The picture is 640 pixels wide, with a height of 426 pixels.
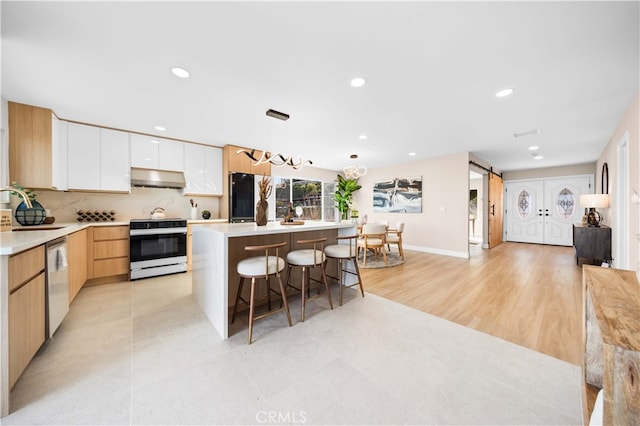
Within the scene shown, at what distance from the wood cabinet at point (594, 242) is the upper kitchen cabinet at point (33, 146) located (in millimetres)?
8445

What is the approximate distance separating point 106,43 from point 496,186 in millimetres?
8756

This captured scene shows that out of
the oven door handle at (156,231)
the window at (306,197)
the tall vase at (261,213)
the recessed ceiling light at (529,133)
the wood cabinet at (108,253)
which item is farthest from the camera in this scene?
the window at (306,197)

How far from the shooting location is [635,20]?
61.2 inches

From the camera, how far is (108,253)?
3371 millimetres

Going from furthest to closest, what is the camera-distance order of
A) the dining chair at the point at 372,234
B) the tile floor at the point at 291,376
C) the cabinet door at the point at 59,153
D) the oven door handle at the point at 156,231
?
the dining chair at the point at 372,234, the oven door handle at the point at 156,231, the cabinet door at the point at 59,153, the tile floor at the point at 291,376

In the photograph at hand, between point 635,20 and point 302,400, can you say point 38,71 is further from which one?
point 635,20

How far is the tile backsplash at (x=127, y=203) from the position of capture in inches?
137

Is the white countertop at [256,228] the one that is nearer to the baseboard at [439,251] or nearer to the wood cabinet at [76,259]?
the wood cabinet at [76,259]

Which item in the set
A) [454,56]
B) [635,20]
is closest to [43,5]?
[454,56]

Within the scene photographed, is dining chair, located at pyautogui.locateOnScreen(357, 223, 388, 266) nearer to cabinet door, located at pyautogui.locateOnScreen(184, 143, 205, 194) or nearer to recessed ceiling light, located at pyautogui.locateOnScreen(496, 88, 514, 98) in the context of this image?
recessed ceiling light, located at pyautogui.locateOnScreen(496, 88, 514, 98)

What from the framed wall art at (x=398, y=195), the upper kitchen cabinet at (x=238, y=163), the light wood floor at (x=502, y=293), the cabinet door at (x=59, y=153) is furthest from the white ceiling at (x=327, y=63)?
the framed wall art at (x=398, y=195)

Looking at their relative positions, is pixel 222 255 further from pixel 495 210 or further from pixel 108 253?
pixel 495 210

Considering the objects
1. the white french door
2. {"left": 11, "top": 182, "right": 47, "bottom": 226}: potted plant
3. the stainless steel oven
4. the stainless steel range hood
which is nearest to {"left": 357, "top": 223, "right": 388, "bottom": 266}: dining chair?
the stainless steel oven

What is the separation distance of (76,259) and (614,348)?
13.9 ft
